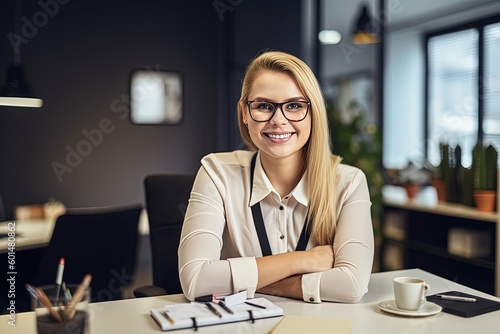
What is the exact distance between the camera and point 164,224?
7.07 ft

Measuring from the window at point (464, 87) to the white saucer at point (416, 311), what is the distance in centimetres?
381

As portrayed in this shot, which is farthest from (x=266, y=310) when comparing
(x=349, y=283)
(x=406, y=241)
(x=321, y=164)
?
(x=406, y=241)

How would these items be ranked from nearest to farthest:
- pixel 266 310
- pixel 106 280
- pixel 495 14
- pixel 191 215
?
pixel 266 310 < pixel 191 215 < pixel 106 280 < pixel 495 14

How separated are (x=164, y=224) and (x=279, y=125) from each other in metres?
0.75

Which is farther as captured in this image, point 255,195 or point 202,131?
point 202,131

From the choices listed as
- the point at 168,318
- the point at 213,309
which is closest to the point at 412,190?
the point at 213,309

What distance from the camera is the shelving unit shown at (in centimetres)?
313

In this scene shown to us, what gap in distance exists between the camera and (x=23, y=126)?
14.9 ft

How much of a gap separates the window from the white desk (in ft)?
12.7

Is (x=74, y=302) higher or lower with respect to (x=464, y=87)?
lower

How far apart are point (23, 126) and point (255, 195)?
11.2 ft

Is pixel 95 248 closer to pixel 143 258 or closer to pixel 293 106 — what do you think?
pixel 293 106

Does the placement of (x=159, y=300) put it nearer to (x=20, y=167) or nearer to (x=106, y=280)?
(x=106, y=280)

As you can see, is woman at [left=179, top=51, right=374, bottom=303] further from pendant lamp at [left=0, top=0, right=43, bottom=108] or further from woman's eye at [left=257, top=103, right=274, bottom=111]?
pendant lamp at [left=0, top=0, right=43, bottom=108]
